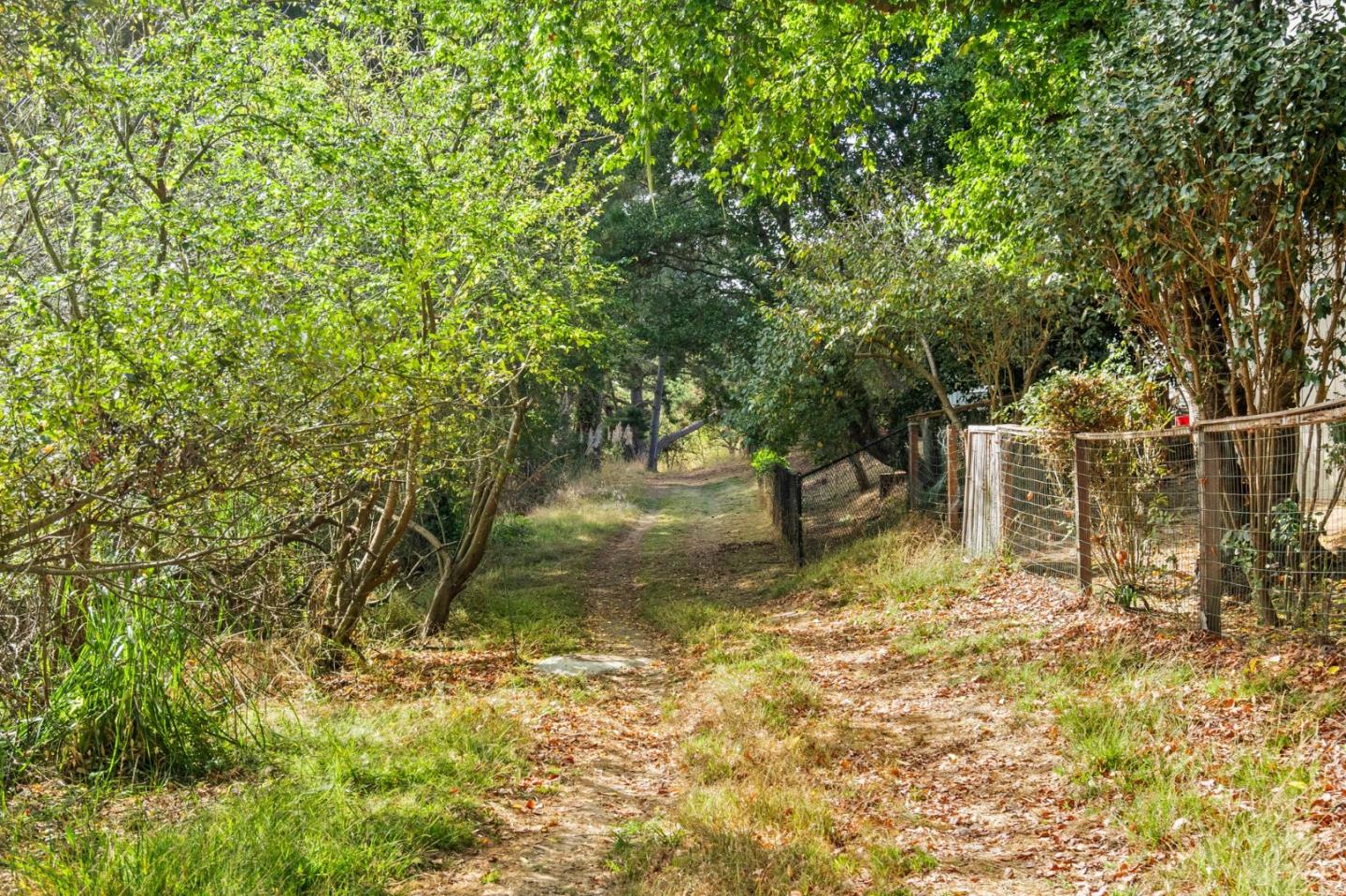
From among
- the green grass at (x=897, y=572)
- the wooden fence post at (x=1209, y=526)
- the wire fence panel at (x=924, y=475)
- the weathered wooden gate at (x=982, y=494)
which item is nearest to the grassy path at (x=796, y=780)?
the wooden fence post at (x=1209, y=526)

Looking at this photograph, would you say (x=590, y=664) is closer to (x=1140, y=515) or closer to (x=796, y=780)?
(x=796, y=780)

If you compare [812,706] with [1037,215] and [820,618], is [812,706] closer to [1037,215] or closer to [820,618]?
[820,618]

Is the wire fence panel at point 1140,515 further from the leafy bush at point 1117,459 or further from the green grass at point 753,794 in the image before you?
the green grass at point 753,794

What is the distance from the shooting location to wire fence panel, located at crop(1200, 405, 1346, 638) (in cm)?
634

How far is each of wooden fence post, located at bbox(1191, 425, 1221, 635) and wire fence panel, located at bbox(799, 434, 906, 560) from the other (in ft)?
23.5

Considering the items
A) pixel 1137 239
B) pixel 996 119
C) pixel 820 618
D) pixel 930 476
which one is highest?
pixel 996 119

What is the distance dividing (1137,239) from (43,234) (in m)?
7.87

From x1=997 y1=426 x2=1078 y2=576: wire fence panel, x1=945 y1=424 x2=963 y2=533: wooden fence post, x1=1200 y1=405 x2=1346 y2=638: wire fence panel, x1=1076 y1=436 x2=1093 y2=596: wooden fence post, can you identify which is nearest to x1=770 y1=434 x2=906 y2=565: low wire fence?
x1=945 y1=424 x2=963 y2=533: wooden fence post

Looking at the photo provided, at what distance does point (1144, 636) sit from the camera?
7.15m

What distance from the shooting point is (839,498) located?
19141mm

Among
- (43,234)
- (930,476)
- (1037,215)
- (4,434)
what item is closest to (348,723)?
(4,434)

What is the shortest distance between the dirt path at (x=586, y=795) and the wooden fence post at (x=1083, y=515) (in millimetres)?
3865

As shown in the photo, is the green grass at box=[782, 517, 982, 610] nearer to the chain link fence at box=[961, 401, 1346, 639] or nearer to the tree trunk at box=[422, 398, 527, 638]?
the chain link fence at box=[961, 401, 1346, 639]

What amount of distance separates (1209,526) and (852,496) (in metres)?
11.7
